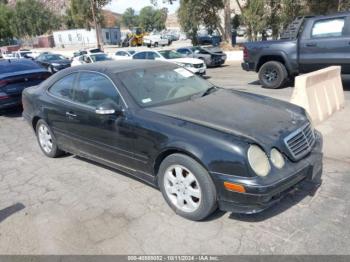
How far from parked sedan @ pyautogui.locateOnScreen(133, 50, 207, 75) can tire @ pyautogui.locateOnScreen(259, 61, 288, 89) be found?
14.6ft

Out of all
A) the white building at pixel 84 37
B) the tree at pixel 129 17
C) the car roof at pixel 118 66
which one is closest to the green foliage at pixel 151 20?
the tree at pixel 129 17

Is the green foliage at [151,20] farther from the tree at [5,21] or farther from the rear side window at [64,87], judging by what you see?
the rear side window at [64,87]

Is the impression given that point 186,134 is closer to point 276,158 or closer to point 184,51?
point 276,158

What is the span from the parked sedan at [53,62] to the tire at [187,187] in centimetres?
1848

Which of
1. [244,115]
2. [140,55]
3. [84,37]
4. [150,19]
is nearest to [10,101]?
[244,115]

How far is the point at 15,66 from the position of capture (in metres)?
9.49

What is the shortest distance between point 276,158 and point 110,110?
184cm

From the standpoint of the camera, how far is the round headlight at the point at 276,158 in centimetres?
328

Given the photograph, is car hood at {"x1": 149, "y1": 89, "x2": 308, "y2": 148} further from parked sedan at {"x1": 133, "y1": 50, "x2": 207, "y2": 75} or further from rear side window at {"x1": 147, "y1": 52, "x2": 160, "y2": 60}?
rear side window at {"x1": 147, "y1": 52, "x2": 160, "y2": 60}

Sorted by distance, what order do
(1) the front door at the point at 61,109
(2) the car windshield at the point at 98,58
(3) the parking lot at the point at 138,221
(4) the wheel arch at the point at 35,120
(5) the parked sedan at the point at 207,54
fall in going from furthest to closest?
(5) the parked sedan at the point at 207,54, (2) the car windshield at the point at 98,58, (4) the wheel arch at the point at 35,120, (1) the front door at the point at 61,109, (3) the parking lot at the point at 138,221

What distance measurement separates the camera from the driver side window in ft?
13.8

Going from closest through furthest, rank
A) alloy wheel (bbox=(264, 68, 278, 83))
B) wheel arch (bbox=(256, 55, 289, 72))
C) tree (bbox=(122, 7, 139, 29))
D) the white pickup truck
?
wheel arch (bbox=(256, 55, 289, 72))
alloy wheel (bbox=(264, 68, 278, 83))
the white pickup truck
tree (bbox=(122, 7, 139, 29))

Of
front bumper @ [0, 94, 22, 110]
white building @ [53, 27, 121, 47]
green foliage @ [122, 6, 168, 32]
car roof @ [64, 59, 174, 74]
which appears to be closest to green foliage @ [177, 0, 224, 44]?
front bumper @ [0, 94, 22, 110]

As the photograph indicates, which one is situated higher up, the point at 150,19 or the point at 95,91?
the point at 150,19
